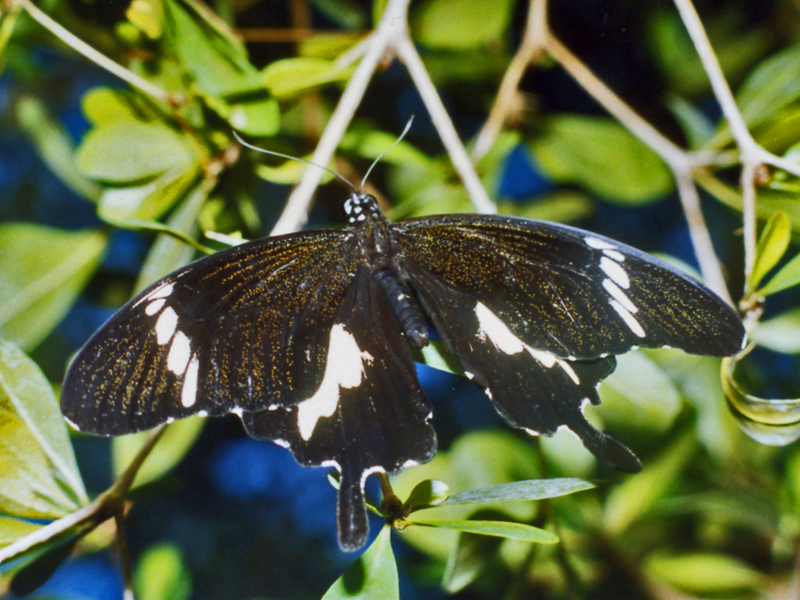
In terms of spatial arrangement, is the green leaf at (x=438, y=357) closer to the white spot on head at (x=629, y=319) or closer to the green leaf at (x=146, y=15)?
the white spot on head at (x=629, y=319)

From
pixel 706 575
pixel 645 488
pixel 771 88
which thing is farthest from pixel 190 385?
pixel 706 575

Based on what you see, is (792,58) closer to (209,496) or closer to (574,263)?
(574,263)

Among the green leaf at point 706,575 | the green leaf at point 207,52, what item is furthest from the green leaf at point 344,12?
the green leaf at point 706,575

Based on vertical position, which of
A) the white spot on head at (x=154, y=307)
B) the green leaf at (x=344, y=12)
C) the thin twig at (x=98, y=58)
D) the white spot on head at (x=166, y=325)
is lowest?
the white spot on head at (x=166, y=325)

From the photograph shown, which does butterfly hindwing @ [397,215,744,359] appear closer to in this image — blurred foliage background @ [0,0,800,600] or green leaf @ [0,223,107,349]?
blurred foliage background @ [0,0,800,600]

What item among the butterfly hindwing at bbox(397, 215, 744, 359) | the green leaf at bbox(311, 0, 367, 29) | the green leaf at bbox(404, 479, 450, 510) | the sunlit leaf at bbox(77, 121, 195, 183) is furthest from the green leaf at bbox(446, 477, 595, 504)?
the green leaf at bbox(311, 0, 367, 29)

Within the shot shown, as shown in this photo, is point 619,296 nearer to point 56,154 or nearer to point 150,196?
point 150,196

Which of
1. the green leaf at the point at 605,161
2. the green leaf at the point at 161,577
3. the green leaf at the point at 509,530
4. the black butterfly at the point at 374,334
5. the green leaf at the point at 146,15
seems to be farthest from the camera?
the green leaf at the point at 605,161
